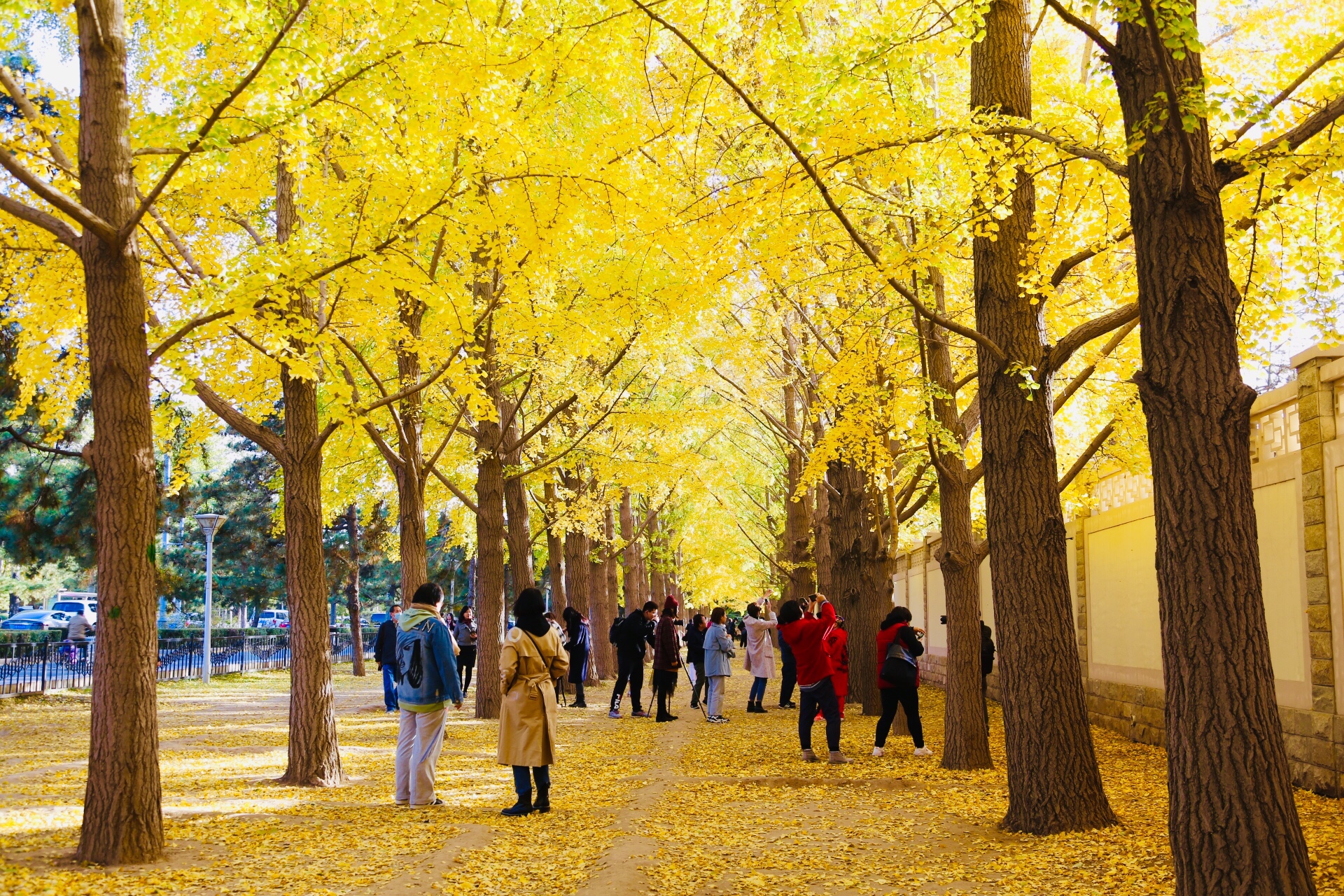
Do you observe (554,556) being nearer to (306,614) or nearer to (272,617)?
(306,614)

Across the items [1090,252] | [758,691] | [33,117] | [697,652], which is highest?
[33,117]

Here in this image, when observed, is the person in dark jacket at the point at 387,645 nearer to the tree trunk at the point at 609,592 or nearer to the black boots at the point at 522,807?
the black boots at the point at 522,807

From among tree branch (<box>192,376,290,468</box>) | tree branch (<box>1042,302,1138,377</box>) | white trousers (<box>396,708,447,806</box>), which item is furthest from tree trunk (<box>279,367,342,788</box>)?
tree branch (<box>1042,302,1138,377</box>)

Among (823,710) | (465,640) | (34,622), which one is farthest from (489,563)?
(34,622)

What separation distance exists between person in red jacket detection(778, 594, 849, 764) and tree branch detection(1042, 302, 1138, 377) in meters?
4.49

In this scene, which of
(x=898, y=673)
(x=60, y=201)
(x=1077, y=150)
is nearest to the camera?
(x=1077, y=150)

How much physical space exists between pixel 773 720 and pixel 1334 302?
11.3 meters

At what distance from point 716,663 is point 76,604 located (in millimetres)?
53502

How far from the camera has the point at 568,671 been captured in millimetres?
12695

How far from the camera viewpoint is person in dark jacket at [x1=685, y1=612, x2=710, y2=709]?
19.0m

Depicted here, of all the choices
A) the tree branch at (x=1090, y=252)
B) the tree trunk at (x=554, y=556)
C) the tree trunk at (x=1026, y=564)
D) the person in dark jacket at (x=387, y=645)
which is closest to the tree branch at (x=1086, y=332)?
the tree trunk at (x=1026, y=564)

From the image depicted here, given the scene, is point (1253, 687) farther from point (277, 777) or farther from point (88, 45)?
point (277, 777)

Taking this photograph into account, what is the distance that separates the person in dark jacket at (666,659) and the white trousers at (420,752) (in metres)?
7.76

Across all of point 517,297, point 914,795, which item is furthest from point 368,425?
point 914,795
